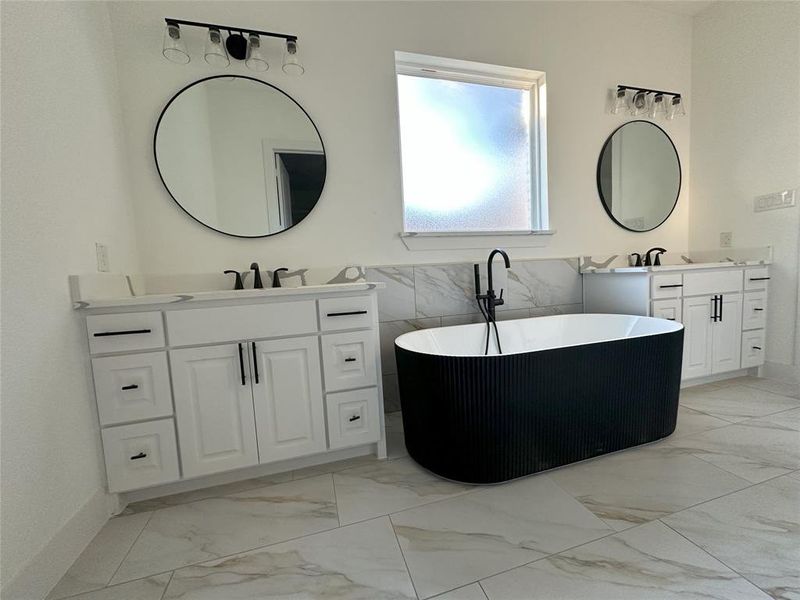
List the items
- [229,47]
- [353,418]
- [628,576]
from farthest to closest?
1. [229,47]
2. [353,418]
3. [628,576]

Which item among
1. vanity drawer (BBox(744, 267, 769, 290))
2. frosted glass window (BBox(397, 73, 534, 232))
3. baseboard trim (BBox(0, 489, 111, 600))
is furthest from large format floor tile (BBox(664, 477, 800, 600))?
baseboard trim (BBox(0, 489, 111, 600))

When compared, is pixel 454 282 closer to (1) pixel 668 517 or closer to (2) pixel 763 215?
(1) pixel 668 517

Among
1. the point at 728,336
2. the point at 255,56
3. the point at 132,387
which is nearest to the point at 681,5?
the point at 728,336

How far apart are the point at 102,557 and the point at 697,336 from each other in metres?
3.29

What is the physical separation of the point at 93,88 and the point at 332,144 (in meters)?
1.09

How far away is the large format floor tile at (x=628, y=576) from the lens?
0.95 meters

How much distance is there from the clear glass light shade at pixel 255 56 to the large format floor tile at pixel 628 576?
2492mm

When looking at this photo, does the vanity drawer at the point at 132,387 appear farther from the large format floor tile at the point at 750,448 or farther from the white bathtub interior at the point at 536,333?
the large format floor tile at the point at 750,448

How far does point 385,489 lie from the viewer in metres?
1.49

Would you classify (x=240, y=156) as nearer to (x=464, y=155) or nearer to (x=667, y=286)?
(x=464, y=155)

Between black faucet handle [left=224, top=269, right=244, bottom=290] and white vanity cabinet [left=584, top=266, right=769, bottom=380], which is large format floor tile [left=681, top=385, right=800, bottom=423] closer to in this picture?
white vanity cabinet [left=584, top=266, right=769, bottom=380]

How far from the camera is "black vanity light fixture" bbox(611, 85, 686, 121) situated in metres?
2.74

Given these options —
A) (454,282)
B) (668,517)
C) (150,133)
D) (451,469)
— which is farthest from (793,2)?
(150,133)

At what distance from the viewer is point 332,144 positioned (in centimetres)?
212
